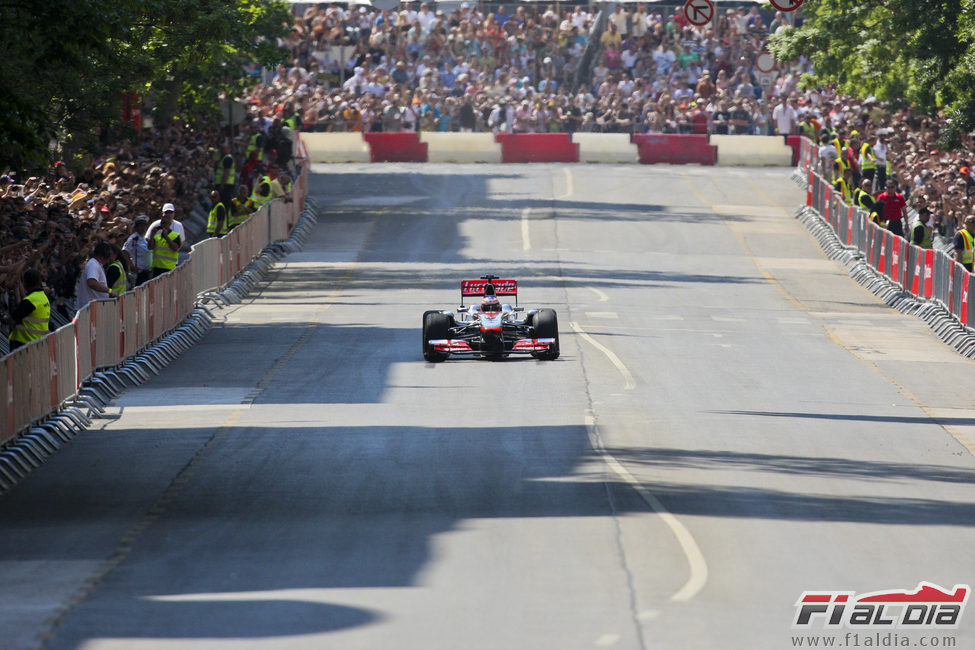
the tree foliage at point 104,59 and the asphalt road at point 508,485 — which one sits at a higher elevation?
the tree foliage at point 104,59

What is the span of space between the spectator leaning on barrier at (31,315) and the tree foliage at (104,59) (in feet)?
6.99

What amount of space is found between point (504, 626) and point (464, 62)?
2286 inches

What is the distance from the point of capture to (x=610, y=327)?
30.0 metres

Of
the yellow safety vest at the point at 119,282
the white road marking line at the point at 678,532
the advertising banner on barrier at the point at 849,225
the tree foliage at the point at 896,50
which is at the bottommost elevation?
the advertising banner on barrier at the point at 849,225

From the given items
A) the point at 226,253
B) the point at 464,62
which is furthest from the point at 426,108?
the point at 226,253

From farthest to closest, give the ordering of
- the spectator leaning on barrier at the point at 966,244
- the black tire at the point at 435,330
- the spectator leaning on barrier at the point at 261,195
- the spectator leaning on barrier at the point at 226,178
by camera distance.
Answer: the spectator leaning on barrier at the point at 226,178 → the spectator leaning on barrier at the point at 261,195 → the spectator leaning on barrier at the point at 966,244 → the black tire at the point at 435,330

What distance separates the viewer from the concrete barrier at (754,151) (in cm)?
6047

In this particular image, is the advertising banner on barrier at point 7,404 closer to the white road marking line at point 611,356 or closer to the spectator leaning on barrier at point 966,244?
the white road marking line at point 611,356

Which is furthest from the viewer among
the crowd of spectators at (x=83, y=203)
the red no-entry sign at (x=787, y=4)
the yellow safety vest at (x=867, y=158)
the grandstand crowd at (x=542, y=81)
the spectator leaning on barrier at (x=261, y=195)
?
the grandstand crowd at (x=542, y=81)

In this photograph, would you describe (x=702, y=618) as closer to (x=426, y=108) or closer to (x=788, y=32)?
(x=788, y=32)

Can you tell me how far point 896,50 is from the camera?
143 ft

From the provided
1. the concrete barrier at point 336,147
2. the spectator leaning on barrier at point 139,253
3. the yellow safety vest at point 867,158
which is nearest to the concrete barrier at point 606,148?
→ the concrete barrier at point 336,147

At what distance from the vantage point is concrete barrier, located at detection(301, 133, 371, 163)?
61.4 metres

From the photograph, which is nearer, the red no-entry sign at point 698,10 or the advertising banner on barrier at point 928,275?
the advertising banner on barrier at point 928,275
